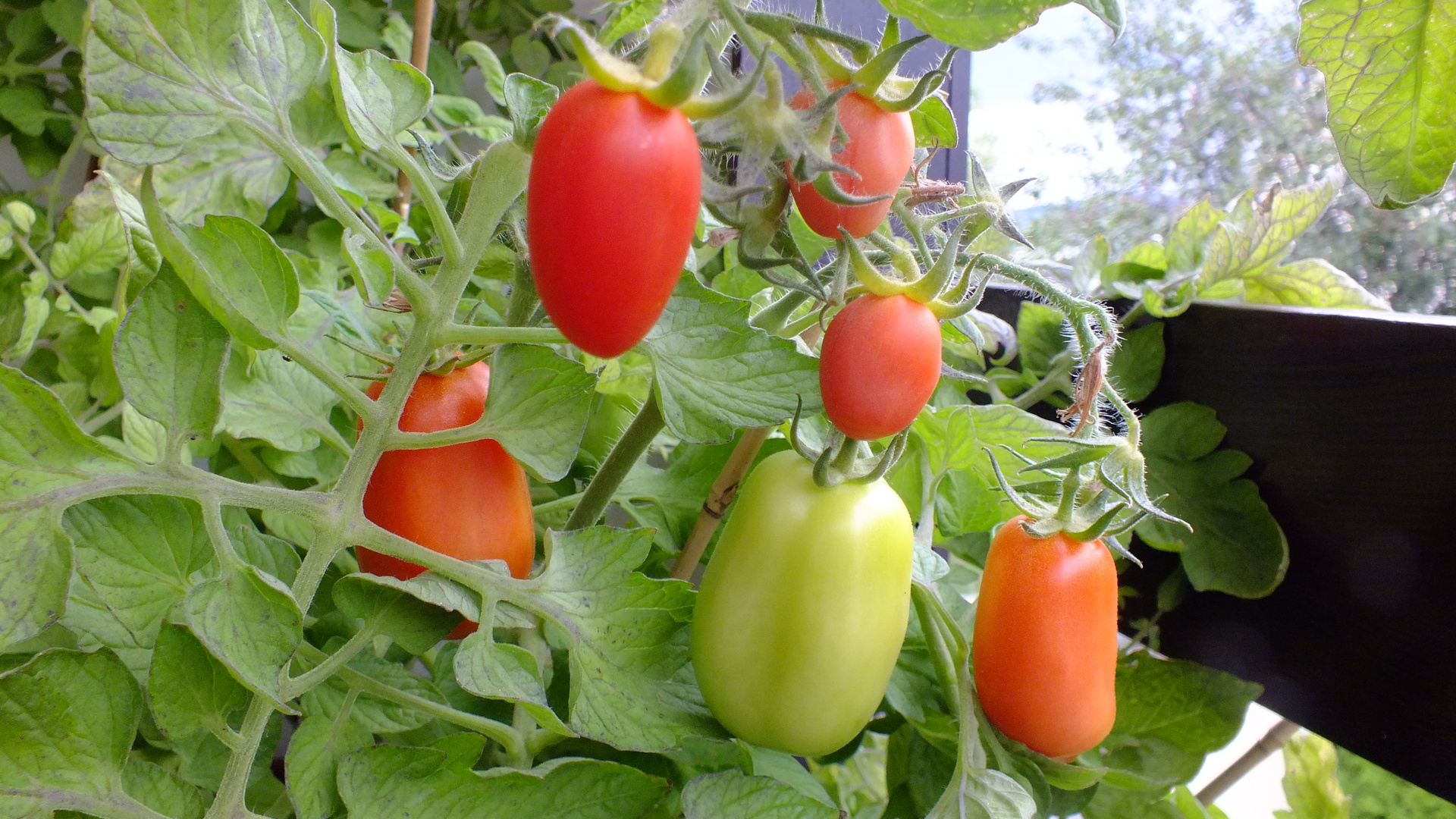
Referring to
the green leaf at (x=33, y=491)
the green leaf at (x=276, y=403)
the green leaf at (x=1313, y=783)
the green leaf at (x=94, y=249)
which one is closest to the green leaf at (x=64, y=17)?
the green leaf at (x=94, y=249)

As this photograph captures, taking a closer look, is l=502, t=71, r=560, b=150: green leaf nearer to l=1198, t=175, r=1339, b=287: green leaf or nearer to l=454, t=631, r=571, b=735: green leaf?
l=454, t=631, r=571, b=735: green leaf

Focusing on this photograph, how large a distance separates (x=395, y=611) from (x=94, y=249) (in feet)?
1.43

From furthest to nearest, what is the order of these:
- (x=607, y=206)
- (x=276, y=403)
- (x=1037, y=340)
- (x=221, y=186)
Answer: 1. (x=1037, y=340)
2. (x=221, y=186)
3. (x=276, y=403)
4. (x=607, y=206)

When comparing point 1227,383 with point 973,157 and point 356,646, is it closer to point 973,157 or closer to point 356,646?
point 973,157

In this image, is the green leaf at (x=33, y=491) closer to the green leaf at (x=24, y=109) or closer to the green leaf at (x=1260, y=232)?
the green leaf at (x=1260, y=232)

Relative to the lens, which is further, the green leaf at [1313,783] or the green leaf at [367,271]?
the green leaf at [1313,783]

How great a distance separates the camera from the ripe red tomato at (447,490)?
1.02ft

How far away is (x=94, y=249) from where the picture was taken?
559mm

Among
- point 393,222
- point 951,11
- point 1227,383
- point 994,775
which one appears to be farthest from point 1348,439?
point 393,222

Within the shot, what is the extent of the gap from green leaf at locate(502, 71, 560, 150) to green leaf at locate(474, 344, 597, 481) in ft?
0.22

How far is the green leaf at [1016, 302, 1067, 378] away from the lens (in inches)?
23.7

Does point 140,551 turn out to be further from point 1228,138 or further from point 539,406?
point 1228,138

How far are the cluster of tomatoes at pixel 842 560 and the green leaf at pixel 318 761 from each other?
6cm

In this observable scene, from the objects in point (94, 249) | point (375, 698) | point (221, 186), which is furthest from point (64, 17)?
point (375, 698)
